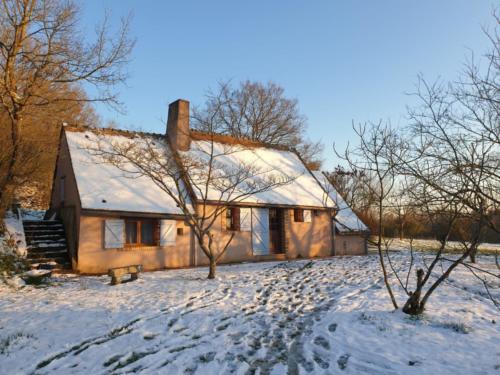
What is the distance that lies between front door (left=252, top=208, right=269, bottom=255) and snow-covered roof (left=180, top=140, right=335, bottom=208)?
0.62m

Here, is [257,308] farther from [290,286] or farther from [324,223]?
[324,223]

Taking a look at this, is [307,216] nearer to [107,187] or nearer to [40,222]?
[107,187]

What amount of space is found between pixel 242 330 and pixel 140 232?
8459mm

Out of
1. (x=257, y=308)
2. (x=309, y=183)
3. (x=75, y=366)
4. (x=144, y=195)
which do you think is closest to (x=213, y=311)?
(x=257, y=308)

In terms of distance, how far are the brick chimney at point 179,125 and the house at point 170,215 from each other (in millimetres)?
46

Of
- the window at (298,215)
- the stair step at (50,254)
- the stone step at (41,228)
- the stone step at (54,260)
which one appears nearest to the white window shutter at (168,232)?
the stone step at (54,260)

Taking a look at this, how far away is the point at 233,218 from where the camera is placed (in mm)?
15938

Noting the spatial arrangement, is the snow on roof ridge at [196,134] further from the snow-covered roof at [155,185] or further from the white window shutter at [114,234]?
the white window shutter at [114,234]

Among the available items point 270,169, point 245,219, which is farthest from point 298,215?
point 245,219

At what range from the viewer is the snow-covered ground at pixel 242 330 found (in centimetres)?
460

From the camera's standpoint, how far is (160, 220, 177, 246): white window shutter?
44.6 ft

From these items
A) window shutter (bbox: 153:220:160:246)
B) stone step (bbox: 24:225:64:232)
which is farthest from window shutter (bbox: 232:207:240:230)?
stone step (bbox: 24:225:64:232)

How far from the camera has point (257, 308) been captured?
7320mm

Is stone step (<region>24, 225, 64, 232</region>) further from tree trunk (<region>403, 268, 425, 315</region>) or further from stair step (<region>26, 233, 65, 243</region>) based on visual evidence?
tree trunk (<region>403, 268, 425, 315</region>)
